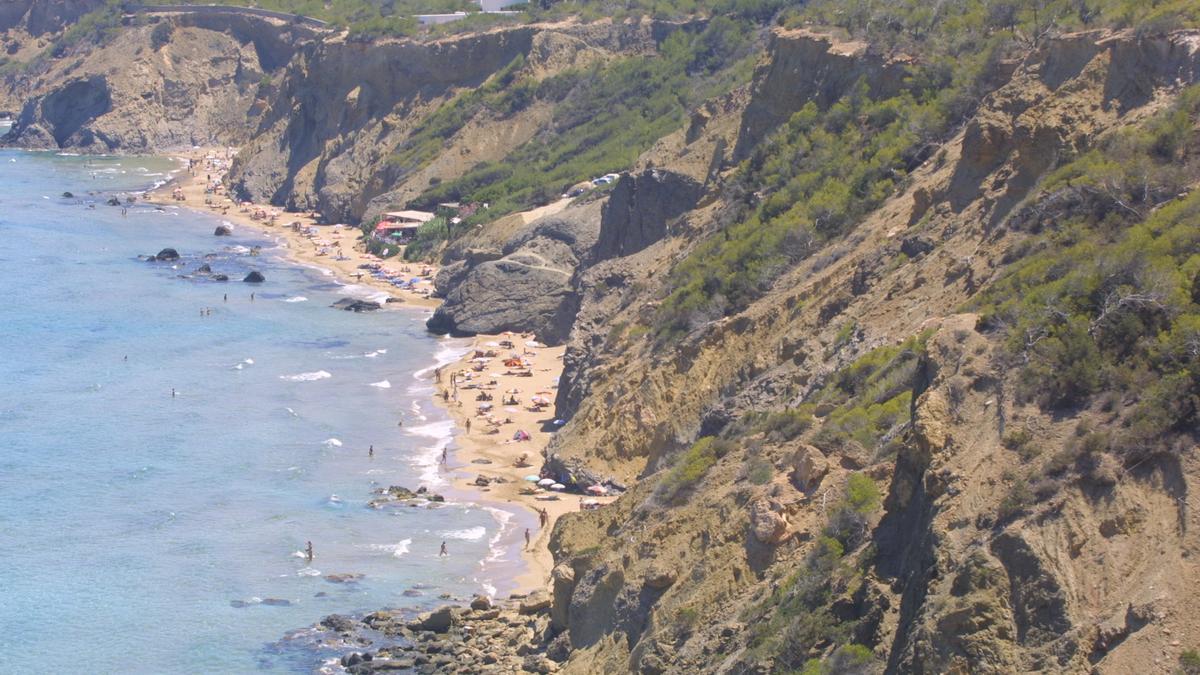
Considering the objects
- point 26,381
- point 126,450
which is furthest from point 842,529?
point 26,381

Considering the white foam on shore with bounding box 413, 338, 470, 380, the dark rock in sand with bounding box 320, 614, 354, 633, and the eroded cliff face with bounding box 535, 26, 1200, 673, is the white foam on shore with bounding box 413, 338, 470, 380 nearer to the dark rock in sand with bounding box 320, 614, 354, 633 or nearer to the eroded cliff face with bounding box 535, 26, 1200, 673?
the eroded cliff face with bounding box 535, 26, 1200, 673

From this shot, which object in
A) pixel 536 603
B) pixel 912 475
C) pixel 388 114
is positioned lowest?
pixel 388 114

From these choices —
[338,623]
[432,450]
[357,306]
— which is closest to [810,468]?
[338,623]

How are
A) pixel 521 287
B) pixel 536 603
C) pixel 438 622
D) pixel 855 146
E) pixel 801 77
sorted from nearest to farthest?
pixel 438 622
pixel 536 603
pixel 855 146
pixel 801 77
pixel 521 287

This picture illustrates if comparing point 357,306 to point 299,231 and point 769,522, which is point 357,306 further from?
point 769,522

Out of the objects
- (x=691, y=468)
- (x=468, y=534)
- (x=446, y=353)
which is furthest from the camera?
(x=446, y=353)

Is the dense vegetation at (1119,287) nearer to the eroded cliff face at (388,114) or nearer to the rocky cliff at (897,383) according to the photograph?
the rocky cliff at (897,383)

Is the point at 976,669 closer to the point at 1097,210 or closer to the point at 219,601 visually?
the point at 1097,210
